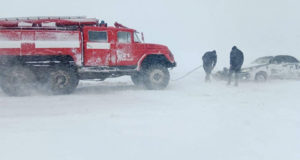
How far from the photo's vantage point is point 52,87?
8719 mm

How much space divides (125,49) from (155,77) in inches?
58.5

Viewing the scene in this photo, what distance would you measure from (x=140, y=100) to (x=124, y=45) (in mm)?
2711

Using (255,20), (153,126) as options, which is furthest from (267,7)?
(153,126)

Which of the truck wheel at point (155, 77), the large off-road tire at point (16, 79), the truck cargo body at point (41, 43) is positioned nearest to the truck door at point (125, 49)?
the truck wheel at point (155, 77)

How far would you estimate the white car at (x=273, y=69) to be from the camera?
12.7 metres

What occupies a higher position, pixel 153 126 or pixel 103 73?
pixel 103 73

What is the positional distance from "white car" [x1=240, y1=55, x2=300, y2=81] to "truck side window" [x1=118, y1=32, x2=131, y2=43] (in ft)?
18.7

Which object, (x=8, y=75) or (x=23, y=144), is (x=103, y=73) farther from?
(x=23, y=144)

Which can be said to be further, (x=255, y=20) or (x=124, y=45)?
(x=255, y=20)

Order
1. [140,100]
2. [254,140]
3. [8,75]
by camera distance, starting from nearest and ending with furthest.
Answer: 1. [254,140]
2. [140,100]
3. [8,75]

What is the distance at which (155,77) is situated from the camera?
33.3 ft

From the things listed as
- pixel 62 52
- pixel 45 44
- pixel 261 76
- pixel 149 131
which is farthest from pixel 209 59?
pixel 149 131

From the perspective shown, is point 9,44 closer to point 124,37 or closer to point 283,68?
point 124,37

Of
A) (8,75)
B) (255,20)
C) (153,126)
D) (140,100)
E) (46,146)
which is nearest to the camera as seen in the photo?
(46,146)
